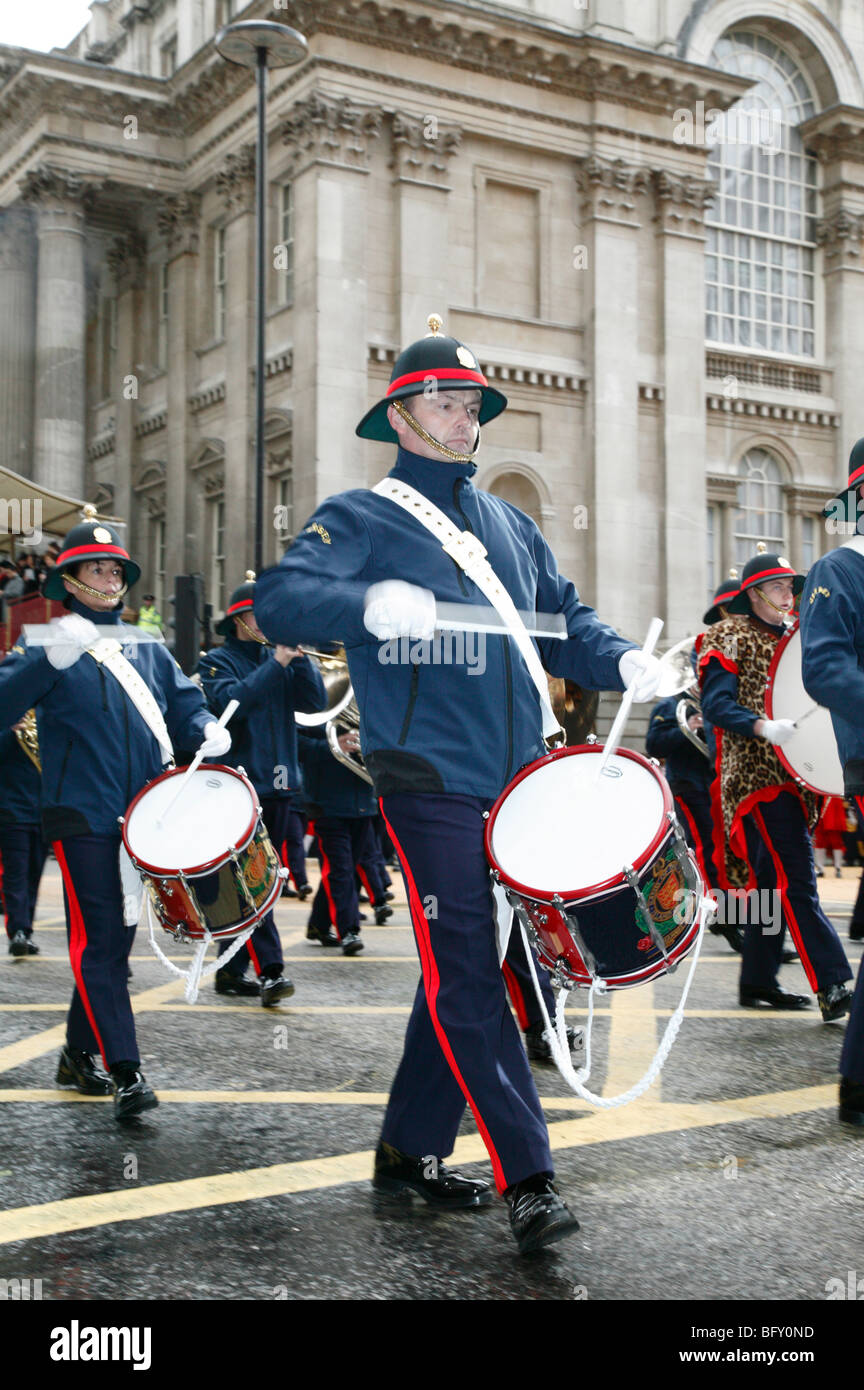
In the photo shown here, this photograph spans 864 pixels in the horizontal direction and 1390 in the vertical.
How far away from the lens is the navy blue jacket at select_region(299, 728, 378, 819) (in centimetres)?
1059

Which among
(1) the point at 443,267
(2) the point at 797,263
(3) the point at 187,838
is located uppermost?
(2) the point at 797,263

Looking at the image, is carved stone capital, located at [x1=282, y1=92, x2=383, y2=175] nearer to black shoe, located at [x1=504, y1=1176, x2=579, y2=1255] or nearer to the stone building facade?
the stone building facade

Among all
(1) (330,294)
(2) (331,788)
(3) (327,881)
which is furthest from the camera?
(1) (330,294)

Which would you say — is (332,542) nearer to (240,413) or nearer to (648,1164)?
(648,1164)

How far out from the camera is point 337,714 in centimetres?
1175

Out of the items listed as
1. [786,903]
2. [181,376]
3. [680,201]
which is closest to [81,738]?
[786,903]

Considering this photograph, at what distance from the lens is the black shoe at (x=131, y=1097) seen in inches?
203

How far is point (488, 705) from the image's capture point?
4.12 metres

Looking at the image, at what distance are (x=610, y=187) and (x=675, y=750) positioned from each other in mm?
21731

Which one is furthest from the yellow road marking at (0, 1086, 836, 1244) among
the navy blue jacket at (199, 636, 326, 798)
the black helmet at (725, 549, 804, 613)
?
the navy blue jacket at (199, 636, 326, 798)

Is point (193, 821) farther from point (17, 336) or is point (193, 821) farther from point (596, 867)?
point (17, 336)

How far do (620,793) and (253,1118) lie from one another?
2052mm

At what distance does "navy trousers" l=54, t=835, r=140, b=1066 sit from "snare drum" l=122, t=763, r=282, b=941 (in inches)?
5.9
